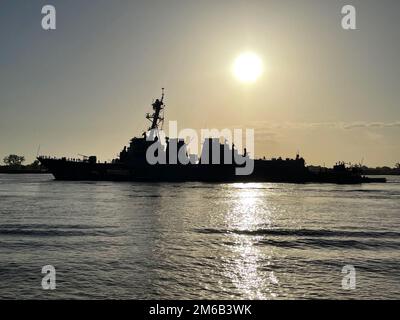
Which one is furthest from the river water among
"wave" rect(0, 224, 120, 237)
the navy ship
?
the navy ship

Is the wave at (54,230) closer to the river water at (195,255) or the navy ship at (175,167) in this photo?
the river water at (195,255)

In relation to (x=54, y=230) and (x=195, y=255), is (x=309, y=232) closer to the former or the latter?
(x=195, y=255)

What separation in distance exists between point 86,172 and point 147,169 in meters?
18.0

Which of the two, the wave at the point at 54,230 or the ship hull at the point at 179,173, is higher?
the ship hull at the point at 179,173

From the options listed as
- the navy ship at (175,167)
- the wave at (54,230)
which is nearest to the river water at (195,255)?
the wave at (54,230)

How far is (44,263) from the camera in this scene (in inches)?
770

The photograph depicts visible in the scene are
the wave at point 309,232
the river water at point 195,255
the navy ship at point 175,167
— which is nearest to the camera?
the river water at point 195,255

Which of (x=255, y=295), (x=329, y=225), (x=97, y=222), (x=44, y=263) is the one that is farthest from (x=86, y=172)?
(x=255, y=295)

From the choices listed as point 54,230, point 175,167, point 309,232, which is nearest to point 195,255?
point 309,232

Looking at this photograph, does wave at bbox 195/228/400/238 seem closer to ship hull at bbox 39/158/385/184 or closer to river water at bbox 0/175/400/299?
river water at bbox 0/175/400/299

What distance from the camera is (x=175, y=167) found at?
378ft

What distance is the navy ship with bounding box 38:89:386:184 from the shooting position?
4422 inches

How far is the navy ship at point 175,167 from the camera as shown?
4422 inches

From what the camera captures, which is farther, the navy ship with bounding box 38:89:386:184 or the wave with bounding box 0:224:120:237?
the navy ship with bounding box 38:89:386:184
